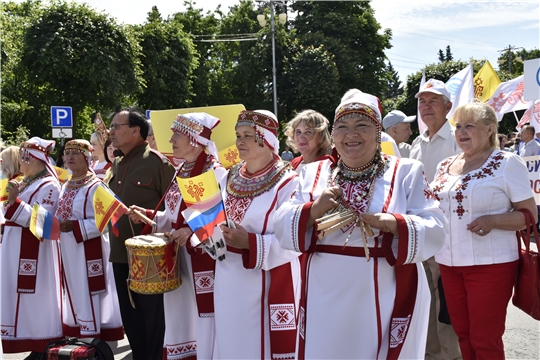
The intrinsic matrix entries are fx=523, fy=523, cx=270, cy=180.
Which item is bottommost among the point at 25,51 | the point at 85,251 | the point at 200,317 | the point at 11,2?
the point at 200,317

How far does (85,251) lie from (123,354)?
111 cm

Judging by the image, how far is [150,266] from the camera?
3598 millimetres

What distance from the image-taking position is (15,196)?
4887mm

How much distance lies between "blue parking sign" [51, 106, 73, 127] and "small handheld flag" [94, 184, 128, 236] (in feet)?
26.3

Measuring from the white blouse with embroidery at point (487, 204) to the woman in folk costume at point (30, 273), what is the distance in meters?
3.75

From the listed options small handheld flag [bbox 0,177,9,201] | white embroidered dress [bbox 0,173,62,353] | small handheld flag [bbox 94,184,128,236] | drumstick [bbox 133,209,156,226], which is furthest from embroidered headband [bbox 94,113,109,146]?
drumstick [bbox 133,209,156,226]

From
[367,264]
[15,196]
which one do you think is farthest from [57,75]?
[367,264]

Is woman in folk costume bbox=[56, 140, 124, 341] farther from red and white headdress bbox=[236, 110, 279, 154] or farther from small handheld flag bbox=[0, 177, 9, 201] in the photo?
red and white headdress bbox=[236, 110, 279, 154]

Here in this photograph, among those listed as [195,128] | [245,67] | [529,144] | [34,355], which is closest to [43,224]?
[34,355]

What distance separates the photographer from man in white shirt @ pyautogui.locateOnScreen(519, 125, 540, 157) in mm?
10023

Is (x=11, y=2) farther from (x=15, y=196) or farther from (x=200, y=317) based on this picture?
(x=200, y=317)

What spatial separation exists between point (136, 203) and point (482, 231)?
2749 mm

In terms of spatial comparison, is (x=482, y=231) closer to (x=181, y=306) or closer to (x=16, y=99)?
(x=181, y=306)

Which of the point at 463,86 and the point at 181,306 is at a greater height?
the point at 463,86
